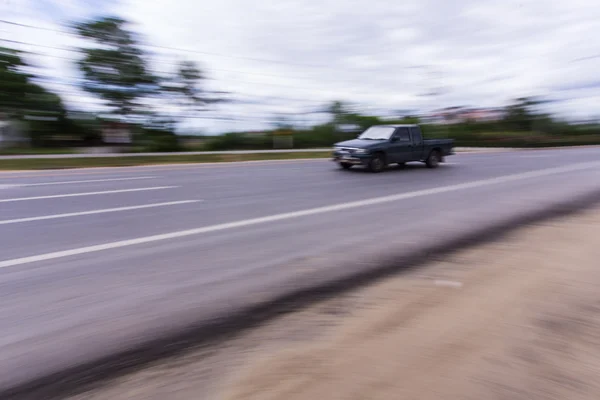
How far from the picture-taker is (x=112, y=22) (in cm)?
2877

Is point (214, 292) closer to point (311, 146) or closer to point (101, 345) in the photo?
point (101, 345)

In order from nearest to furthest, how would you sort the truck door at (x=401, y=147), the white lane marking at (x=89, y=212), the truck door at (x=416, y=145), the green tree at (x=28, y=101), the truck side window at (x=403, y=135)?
the white lane marking at (x=89, y=212), the truck door at (x=401, y=147), the truck side window at (x=403, y=135), the truck door at (x=416, y=145), the green tree at (x=28, y=101)

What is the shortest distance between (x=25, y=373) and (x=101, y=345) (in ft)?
1.57

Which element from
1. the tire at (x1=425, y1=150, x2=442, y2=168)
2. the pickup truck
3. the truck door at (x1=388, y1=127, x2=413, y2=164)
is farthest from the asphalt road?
the tire at (x1=425, y1=150, x2=442, y2=168)

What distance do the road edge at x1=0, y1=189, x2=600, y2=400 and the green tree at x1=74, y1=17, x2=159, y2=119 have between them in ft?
96.0

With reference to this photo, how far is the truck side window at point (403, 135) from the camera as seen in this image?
15691 millimetres

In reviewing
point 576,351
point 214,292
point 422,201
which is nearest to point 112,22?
point 422,201

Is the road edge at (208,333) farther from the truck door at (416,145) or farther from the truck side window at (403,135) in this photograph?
the truck door at (416,145)

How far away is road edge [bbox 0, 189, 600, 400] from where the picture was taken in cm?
256

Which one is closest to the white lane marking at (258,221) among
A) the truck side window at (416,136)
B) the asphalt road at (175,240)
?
the asphalt road at (175,240)

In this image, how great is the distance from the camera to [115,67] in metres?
29.3

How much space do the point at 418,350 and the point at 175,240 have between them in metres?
3.80

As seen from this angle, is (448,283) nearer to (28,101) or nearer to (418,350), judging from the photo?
(418,350)

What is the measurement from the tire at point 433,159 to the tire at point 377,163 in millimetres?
2665
